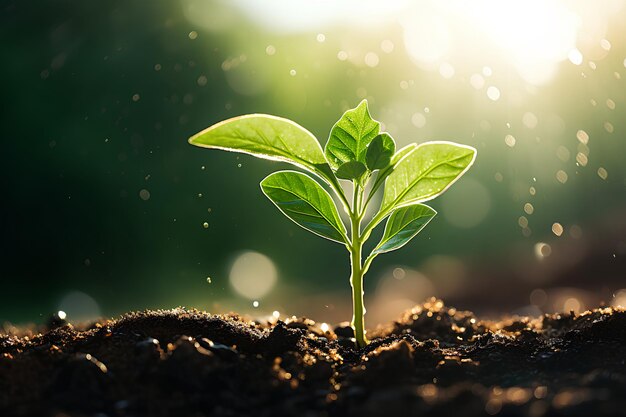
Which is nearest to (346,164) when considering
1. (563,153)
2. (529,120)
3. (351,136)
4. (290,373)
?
(351,136)

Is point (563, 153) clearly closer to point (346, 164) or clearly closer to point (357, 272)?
point (357, 272)

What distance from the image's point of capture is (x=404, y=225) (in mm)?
2508

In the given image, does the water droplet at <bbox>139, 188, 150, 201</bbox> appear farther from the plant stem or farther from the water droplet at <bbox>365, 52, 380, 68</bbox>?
the plant stem

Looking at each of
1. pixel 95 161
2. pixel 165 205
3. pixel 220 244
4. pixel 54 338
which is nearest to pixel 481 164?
→ pixel 220 244

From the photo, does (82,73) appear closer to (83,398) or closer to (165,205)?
(165,205)

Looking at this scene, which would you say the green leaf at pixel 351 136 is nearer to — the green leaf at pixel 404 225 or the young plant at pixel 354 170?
the young plant at pixel 354 170

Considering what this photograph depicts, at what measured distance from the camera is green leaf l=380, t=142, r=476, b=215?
2.27 metres

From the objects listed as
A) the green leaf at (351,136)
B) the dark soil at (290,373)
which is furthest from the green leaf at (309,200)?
the dark soil at (290,373)

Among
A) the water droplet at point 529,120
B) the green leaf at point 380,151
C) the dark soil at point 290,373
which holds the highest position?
the water droplet at point 529,120

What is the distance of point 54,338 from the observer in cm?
229

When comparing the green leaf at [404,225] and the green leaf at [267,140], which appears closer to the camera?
the green leaf at [267,140]

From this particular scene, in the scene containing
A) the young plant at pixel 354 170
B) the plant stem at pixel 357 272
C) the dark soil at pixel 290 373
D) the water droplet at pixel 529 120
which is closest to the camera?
the dark soil at pixel 290 373

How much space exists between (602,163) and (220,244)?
17.5 feet

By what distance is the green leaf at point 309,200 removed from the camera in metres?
2.45
